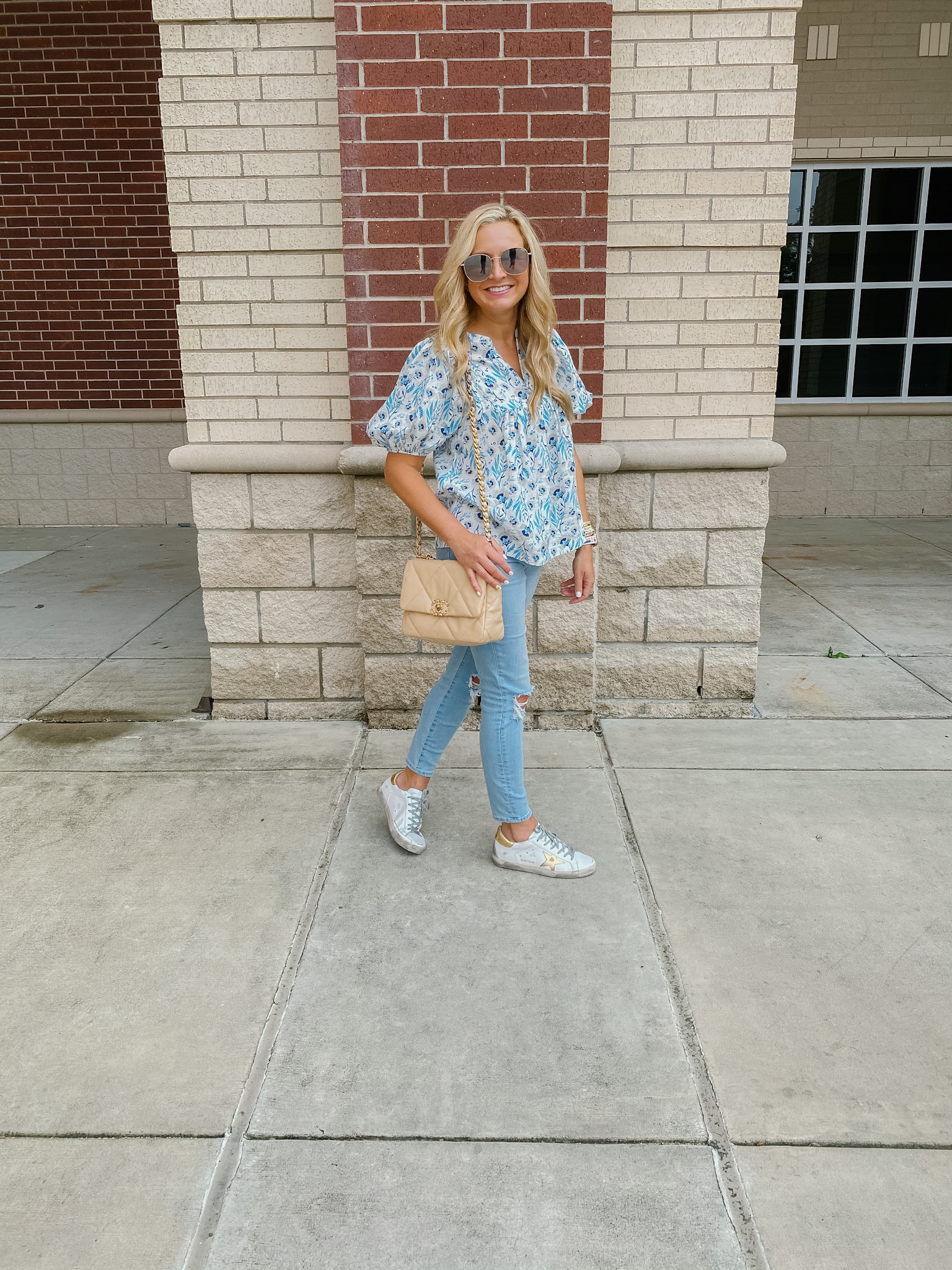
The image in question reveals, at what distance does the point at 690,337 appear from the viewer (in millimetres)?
3949

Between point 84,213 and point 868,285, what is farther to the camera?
point 868,285

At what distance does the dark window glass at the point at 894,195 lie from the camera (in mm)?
8352

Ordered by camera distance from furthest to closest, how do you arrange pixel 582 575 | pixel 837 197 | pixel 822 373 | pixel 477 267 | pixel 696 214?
pixel 822 373, pixel 837 197, pixel 696 214, pixel 582 575, pixel 477 267

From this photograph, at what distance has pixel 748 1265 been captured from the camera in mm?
1640

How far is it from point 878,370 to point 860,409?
1.54ft

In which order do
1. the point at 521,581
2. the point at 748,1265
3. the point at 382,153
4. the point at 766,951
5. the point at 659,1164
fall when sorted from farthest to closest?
the point at 382,153 < the point at 521,581 < the point at 766,951 < the point at 659,1164 < the point at 748,1265

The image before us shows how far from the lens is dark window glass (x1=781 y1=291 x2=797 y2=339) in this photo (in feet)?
28.6

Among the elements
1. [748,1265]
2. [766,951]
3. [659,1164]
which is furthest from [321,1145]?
[766,951]

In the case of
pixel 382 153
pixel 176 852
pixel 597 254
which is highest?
pixel 382 153

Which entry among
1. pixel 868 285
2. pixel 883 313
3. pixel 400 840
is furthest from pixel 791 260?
pixel 400 840

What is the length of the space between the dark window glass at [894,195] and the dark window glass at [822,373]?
1140mm

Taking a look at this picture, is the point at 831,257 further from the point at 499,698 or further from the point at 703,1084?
the point at 703,1084

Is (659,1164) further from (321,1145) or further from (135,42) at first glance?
(135,42)

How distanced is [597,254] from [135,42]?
641 cm
